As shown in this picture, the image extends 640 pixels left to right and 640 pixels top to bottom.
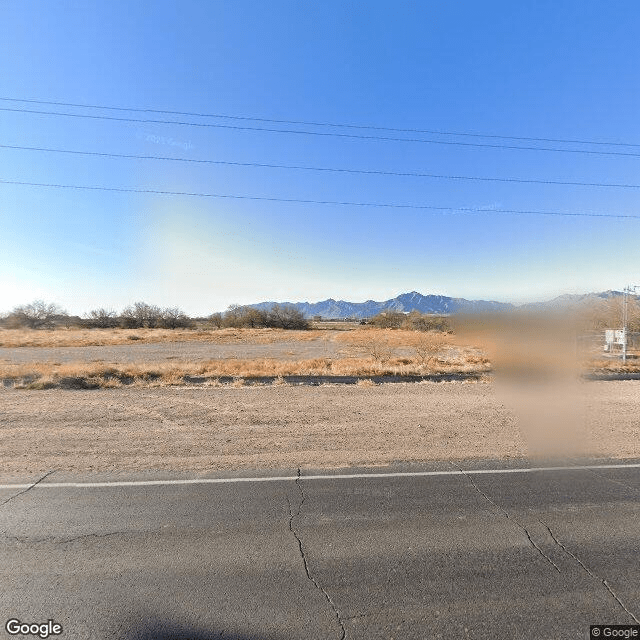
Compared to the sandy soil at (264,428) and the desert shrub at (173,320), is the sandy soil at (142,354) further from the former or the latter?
Answer: the desert shrub at (173,320)

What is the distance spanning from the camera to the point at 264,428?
8664mm

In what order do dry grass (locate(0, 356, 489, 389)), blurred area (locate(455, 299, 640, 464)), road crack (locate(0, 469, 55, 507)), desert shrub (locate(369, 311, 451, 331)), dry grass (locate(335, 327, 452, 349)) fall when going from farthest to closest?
desert shrub (locate(369, 311, 451, 331)) < dry grass (locate(335, 327, 452, 349)) < dry grass (locate(0, 356, 489, 389)) < blurred area (locate(455, 299, 640, 464)) < road crack (locate(0, 469, 55, 507))

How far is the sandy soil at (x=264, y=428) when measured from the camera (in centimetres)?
655

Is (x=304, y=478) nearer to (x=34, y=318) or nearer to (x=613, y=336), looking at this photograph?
(x=613, y=336)

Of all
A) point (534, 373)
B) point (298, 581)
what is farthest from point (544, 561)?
point (534, 373)

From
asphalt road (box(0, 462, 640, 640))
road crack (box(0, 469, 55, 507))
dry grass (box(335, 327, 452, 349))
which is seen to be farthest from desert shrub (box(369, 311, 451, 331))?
road crack (box(0, 469, 55, 507))

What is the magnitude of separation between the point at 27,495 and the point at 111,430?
357 cm

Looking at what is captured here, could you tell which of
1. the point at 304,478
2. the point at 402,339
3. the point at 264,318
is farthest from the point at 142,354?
the point at 264,318

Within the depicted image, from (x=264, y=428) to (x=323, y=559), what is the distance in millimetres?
5336

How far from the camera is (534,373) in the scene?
16516 mm

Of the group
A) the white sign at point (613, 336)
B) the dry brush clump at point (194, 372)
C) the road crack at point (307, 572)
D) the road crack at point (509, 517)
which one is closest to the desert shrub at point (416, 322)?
the white sign at point (613, 336)

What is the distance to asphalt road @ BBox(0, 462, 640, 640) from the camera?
2.75 meters

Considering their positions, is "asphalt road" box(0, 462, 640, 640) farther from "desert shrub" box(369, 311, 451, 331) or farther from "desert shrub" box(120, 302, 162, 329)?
"desert shrub" box(120, 302, 162, 329)

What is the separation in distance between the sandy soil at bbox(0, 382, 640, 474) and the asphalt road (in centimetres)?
132
